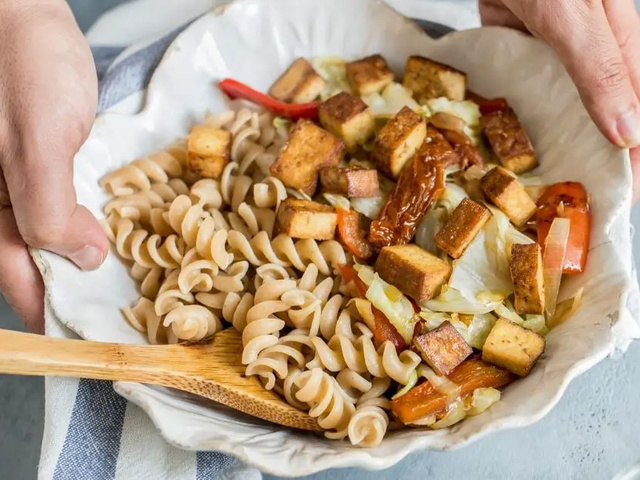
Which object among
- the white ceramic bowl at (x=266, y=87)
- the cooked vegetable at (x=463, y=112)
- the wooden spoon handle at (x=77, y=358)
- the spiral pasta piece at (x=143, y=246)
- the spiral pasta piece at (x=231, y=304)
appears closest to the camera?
the wooden spoon handle at (x=77, y=358)

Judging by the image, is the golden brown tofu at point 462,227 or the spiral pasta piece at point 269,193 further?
the spiral pasta piece at point 269,193

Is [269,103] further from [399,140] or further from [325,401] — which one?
[325,401]

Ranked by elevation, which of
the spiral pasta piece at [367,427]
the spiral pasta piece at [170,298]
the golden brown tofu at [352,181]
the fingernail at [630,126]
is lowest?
the spiral pasta piece at [170,298]

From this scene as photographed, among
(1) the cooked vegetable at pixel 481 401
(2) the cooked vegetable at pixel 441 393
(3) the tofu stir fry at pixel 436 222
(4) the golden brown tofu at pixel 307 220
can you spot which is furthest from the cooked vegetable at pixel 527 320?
(4) the golden brown tofu at pixel 307 220

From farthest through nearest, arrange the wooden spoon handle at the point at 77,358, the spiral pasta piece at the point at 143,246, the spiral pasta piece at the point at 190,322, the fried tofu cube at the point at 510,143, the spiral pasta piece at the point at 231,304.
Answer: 1. the fried tofu cube at the point at 510,143
2. the spiral pasta piece at the point at 143,246
3. the spiral pasta piece at the point at 231,304
4. the spiral pasta piece at the point at 190,322
5. the wooden spoon handle at the point at 77,358

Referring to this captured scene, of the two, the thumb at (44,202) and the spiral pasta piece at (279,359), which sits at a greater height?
the thumb at (44,202)

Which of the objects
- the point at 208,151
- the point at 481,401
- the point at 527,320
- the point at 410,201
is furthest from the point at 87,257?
the point at 527,320

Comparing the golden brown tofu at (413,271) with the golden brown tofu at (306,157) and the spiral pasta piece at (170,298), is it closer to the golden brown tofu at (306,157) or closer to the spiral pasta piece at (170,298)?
the golden brown tofu at (306,157)

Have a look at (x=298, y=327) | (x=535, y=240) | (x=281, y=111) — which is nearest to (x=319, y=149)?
(x=281, y=111)
